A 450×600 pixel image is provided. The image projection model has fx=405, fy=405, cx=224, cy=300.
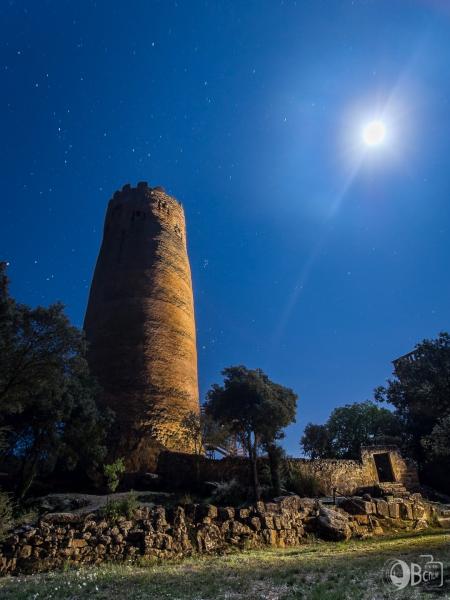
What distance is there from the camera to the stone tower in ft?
75.9

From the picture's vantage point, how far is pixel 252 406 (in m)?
17.6

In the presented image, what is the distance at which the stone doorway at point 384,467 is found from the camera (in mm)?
21922

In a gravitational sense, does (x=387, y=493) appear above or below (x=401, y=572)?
above

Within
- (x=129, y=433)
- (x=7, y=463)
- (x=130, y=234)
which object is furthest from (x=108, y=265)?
(x=7, y=463)

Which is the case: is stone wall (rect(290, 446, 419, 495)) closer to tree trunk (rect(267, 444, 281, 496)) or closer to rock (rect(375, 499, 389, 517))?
tree trunk (rect(267, 444, 281, 496))

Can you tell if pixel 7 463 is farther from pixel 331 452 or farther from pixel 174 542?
pixel 331 452

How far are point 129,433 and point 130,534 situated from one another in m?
13.5

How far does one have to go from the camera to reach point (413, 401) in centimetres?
2573

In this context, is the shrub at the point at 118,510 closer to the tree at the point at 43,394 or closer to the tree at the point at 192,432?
the tree at the point at 43,394

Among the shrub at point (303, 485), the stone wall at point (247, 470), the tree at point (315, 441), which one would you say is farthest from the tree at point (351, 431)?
the shrub at point (303, 485)

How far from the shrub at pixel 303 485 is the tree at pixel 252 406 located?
64.4 inches
